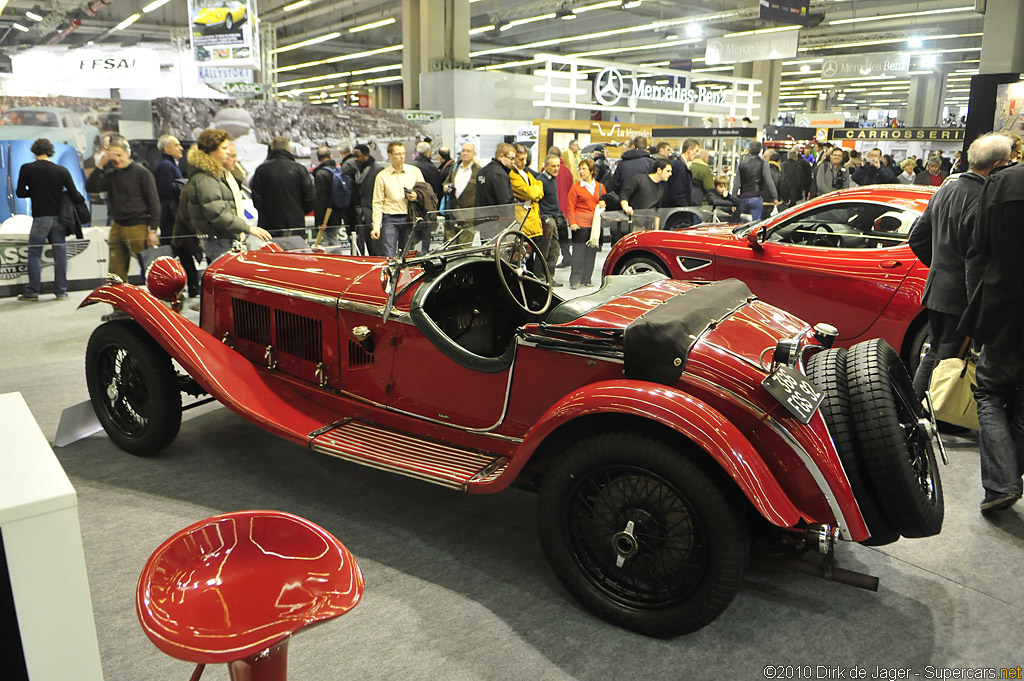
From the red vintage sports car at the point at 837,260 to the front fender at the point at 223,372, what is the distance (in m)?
3.11

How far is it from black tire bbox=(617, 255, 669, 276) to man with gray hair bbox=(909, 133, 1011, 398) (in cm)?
240

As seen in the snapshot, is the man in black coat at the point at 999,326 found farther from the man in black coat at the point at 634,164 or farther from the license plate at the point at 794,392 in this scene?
the man in black coat at the point at 634,164

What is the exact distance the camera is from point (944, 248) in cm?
399

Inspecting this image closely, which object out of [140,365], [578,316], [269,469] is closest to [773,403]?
[578,316]

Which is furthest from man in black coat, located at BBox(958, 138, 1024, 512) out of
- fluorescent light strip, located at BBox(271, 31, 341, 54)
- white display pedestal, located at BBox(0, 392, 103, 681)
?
fluorescent light strip, located at BBox(271, 31, 341, 54)

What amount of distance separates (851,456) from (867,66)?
21114 mm

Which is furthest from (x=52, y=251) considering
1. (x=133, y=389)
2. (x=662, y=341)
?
(x=662, y=341)

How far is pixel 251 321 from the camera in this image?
13.1ft

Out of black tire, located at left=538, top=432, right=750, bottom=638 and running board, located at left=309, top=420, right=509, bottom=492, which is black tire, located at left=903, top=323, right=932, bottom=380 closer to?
black tire, located at left=538, top=432, right=750, bottom=638

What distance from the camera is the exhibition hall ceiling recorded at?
20172 millimetres

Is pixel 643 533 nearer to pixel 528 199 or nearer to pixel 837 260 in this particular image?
pixel 837 260

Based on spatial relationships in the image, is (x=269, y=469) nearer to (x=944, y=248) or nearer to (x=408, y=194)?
(x=944, y=248)

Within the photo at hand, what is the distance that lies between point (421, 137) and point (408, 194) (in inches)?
262

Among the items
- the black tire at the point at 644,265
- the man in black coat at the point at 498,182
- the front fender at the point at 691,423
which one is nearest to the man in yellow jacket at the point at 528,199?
the man in black coat at the point at 498,182
